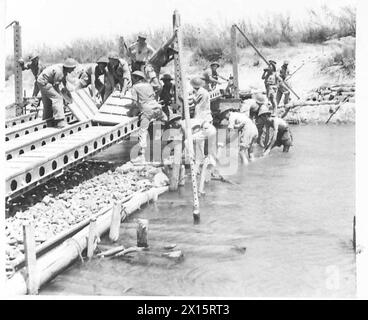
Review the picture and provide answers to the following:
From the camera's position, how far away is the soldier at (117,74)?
529cm

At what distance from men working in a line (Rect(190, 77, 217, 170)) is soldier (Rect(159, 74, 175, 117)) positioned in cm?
20

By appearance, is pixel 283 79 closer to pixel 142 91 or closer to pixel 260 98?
pixel 260 98

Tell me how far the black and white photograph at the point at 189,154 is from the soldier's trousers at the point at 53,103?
3 cm

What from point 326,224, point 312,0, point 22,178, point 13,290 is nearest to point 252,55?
point 312,0

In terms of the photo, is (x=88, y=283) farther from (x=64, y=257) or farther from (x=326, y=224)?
(x=326, y=224)

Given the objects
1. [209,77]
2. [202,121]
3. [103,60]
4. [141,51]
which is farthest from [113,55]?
[202,121]

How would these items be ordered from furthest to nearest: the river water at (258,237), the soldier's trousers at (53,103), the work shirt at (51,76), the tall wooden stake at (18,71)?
1. the soldier's trousers at (53,103)
2. the work shirt at (51,76)
3. the tall wooden stake at (18,71)
4. the river water at (258,237)

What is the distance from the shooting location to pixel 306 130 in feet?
17.1

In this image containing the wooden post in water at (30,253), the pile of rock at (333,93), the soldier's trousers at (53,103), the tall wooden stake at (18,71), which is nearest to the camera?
the wooden post in water at (30,253)

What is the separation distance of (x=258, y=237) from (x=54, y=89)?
2.57 metres

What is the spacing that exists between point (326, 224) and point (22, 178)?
2.38 m

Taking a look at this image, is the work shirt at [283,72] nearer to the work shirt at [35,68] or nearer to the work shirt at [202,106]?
the work shirt at [202,106]

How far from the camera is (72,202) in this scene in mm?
5008

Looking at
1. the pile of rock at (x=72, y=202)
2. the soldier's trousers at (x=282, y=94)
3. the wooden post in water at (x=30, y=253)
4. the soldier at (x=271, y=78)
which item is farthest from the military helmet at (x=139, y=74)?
the wooden post in water at (x=30, y=253)
